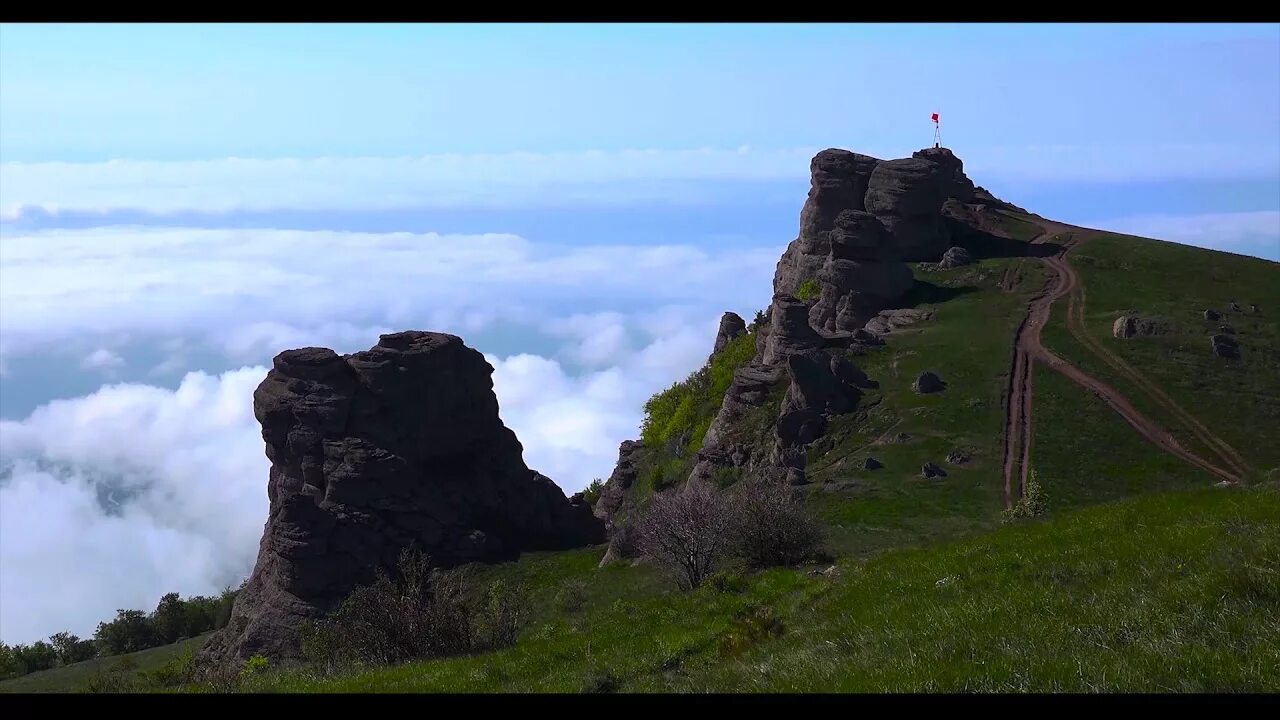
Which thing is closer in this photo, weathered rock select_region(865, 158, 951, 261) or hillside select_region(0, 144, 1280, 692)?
hillside select_region(0, 144, 1280, 692)

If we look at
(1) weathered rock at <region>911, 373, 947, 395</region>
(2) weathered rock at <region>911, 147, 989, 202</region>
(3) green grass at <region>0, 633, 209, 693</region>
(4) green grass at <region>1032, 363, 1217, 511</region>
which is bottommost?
(3) green grass at <region>0, 633, 209, 693</region>

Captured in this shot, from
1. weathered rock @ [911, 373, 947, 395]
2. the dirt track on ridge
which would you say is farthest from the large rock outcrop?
the dirt track on ridge

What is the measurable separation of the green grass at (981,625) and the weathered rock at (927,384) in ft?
164

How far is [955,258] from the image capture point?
95.2 meters

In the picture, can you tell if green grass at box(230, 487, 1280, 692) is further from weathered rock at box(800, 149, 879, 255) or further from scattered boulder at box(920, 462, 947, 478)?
weathered rock at box(800, 149, 879, 255)

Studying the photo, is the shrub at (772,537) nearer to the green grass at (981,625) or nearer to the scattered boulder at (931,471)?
the green grass at (981,625)

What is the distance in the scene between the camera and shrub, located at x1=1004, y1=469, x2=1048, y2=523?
1528 inches

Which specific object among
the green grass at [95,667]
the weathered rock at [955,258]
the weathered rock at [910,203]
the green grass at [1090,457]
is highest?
the weathered rock at [910,203]

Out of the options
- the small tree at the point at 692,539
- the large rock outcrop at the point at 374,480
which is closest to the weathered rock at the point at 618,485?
the large rock outcrop at the point at 374,480

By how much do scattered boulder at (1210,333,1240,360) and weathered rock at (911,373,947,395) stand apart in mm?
19374

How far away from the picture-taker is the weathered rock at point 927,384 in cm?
6912

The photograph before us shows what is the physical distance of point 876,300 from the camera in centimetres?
8806

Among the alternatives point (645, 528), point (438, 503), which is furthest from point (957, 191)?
point (645, 528)
